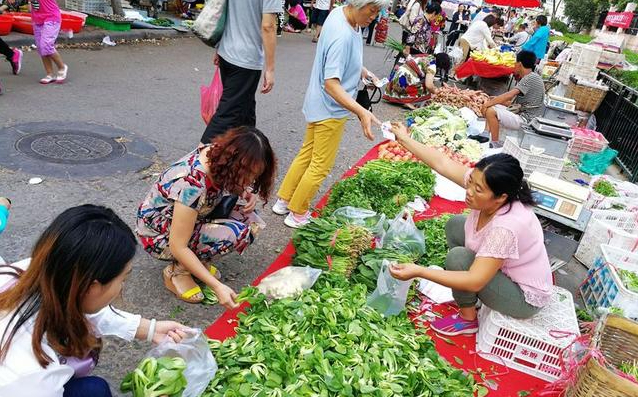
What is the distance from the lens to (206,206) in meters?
2.78

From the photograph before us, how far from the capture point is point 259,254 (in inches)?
147

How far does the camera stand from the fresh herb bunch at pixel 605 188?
5.20 m

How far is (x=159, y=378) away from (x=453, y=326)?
202 centimetres

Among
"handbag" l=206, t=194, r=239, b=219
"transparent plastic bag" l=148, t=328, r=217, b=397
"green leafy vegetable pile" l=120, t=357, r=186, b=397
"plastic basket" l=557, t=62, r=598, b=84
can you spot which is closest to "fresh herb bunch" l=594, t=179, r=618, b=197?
"handbag" l=206, t=194, r=239, b=219

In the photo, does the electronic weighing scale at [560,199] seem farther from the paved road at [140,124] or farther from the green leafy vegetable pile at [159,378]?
the green leafy vegetable pile at [159,378]

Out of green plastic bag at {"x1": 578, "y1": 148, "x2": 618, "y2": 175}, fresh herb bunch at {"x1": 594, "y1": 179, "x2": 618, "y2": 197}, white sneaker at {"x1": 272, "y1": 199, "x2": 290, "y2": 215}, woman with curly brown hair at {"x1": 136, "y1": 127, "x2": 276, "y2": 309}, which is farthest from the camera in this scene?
green plastic bag at {"x1": 578, "y1": 148, "x2": 618, "y2": 175}

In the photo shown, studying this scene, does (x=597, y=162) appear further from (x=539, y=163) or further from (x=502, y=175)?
(x=502, y=175)

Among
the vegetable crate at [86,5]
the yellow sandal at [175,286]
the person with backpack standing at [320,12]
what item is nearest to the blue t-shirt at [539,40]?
the person with backpack standing at [320,12]

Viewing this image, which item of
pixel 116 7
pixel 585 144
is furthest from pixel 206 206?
pixel 116 7

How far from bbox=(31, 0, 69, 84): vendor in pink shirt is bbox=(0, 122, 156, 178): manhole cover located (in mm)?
1571

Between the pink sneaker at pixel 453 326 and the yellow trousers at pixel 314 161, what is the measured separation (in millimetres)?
1454

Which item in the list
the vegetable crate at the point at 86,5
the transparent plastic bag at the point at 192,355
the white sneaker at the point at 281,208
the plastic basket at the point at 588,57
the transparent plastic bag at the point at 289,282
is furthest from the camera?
the plastic basket at the point at 588,57

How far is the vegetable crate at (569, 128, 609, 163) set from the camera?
24.3 feet

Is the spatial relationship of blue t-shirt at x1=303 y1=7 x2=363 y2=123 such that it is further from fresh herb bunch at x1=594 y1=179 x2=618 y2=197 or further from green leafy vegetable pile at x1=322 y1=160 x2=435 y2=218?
fresh herb bunch at x1=594 y1=179 x2=618 y2=197
